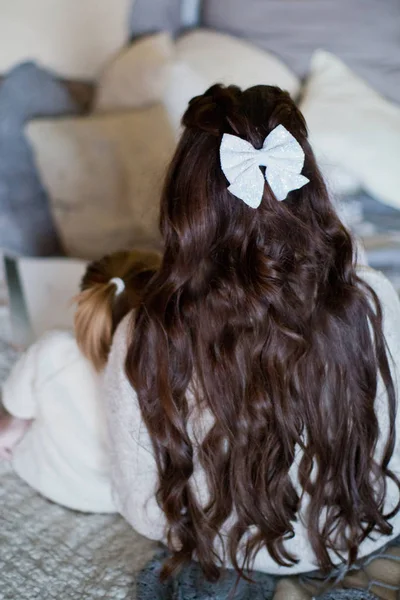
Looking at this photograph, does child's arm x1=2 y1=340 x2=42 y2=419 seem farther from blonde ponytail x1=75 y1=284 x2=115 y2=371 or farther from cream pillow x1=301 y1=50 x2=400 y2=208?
cream pillow x1=301 y1=50 x2=400 y2=208

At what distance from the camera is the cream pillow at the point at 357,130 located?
1525 millimetres

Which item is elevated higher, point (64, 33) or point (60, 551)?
point (64, 33)

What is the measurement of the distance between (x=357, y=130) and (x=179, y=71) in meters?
0.46

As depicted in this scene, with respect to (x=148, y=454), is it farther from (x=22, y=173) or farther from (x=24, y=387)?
(x=22, y=173)

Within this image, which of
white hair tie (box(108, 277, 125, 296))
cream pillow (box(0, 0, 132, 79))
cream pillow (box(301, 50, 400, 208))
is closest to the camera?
white hair tie (box(108, 277, 125, 296))

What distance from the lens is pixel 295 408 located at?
0.87m

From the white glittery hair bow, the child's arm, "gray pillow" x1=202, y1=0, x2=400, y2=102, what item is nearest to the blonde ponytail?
the child's arm

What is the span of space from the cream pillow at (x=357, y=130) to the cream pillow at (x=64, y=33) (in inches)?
21.7

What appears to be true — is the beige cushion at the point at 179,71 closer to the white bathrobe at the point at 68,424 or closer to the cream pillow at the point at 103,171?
the cream pillow at the point at 103,171

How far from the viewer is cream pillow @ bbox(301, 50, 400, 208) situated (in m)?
1.53

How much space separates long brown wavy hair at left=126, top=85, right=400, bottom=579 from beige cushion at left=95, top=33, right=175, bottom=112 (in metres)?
0.81

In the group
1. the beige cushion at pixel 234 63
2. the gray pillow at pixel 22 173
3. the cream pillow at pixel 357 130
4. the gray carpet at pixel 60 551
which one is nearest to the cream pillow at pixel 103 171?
the gray pillow at pixel 22 173

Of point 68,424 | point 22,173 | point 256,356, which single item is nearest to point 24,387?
point 68,424

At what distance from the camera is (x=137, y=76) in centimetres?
163
